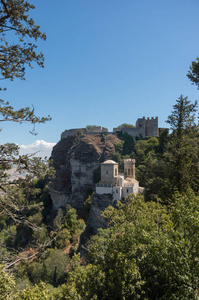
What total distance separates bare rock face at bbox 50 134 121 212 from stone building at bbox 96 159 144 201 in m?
18.9

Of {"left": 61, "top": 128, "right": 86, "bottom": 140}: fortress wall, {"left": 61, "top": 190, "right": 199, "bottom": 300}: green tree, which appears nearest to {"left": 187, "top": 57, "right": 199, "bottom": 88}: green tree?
{"left": 61, "top": 190, "right": 199, "bottom": 300}: green tree

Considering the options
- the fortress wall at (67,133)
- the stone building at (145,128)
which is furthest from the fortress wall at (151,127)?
the fortress wall at (67,133)

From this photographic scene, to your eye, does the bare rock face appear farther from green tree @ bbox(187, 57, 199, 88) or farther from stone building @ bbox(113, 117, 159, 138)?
green tree @ bbox(187, 57, 199, 88)

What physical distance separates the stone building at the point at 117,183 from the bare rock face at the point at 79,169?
18.9 metres

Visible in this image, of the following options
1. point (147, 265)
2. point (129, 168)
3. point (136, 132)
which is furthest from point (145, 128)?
point (147, 265)

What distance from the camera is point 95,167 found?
5266 centimetres

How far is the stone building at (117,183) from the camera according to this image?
97.5 feet

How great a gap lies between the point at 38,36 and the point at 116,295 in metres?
9.67

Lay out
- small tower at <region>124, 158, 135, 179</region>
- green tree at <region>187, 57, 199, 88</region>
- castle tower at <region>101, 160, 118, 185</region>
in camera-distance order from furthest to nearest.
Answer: small tower at <region>124, 158, 135, 179</region> → castle tower at <region>101, 160, 118, 185</region> → green tree at <region>187, 57, 199, 88</region>

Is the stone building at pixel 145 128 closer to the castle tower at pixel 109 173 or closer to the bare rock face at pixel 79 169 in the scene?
the bare rock face at pixel 79 169

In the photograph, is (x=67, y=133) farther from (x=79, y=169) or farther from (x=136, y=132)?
(x=136, y=132)

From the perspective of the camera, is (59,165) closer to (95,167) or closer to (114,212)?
(95,167)

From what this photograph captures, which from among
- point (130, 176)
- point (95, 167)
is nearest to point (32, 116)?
point (130, 176)

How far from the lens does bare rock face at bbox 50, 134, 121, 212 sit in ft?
171
